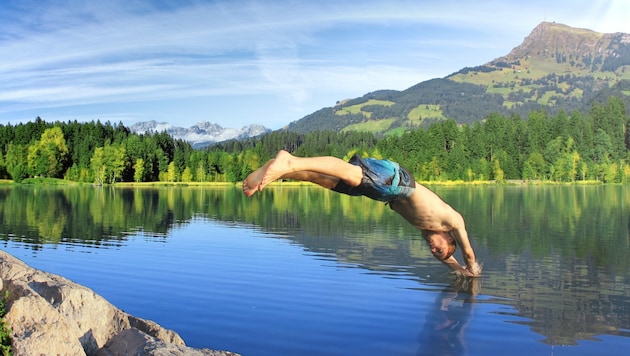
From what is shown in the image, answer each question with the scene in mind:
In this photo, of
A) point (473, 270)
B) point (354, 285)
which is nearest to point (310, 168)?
point (354, 285)

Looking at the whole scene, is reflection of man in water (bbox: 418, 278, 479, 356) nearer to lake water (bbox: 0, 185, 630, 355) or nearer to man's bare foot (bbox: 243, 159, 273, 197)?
lake water (bbox: 0, 185, 630, 355)

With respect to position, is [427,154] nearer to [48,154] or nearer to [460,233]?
[48,154]

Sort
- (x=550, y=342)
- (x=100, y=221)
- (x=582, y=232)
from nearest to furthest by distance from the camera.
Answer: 1. (x=550, y=342)
2. (x=582, y=232)
3. (x=100, y=221)

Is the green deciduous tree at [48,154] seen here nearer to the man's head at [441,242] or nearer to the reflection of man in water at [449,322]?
the reflection of man in water at [449,322]

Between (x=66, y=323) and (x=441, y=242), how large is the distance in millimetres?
7166

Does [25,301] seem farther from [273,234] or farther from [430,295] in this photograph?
[273,234]

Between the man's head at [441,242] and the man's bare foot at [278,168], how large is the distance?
4927mm

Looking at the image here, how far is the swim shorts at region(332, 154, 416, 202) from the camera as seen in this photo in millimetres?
7746

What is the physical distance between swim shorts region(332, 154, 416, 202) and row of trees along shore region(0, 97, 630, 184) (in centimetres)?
12406

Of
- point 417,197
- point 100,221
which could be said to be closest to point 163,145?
point 100,221

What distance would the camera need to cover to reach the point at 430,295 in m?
13.0

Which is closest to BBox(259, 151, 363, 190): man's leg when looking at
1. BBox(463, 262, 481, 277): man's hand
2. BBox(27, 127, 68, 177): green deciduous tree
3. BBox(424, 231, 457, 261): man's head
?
BBox(424, 231, 457, 261): man's head

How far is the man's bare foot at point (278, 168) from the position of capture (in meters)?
6.43

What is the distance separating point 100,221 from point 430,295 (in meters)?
25.1
